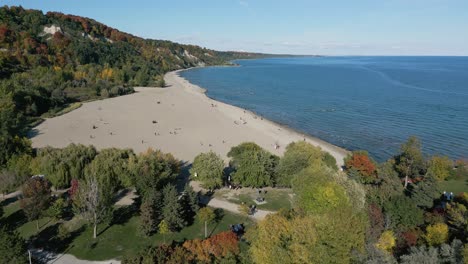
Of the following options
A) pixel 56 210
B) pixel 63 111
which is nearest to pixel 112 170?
pixel 56 210

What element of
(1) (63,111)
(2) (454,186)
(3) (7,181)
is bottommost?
(2) (454,186)

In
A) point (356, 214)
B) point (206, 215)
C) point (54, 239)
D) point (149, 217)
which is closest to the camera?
point (356, 214)

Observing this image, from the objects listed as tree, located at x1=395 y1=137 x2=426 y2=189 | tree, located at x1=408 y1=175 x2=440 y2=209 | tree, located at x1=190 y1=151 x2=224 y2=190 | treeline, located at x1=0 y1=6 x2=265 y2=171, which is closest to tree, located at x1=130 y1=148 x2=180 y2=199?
tree, located at x1=190 y1=151 x2=224 y2=190

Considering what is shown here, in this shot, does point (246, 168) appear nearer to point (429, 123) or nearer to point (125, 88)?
point (429, 123)

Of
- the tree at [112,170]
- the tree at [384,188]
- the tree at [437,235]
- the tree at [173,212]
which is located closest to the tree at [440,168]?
the tree at [384,188]

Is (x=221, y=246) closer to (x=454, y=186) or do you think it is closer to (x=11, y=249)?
(x=11, y=249)

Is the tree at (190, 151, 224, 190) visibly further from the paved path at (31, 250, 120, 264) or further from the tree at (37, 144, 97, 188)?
the paved path at (31, 250, 120, 264)
